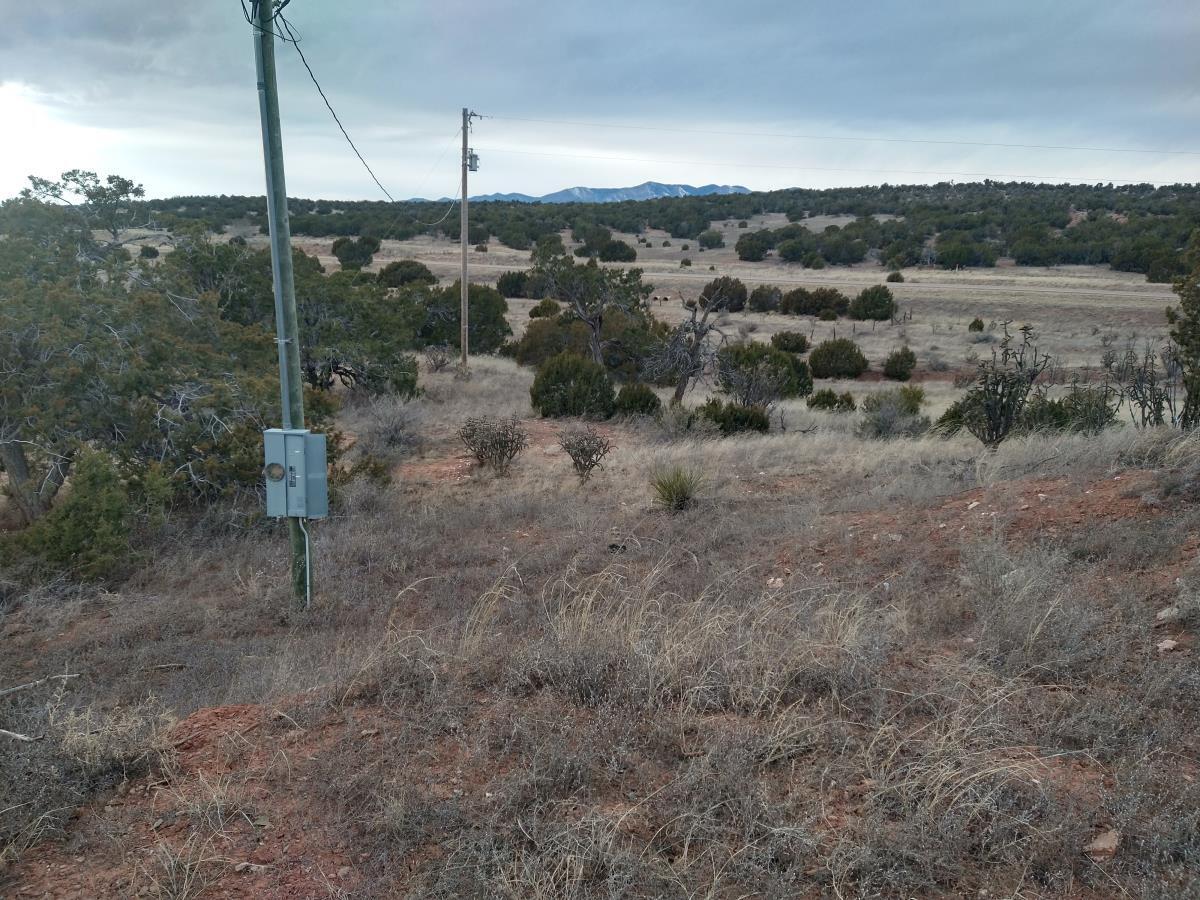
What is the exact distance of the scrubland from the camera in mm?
2807

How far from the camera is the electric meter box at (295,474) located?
226 inches

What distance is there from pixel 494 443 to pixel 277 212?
6315 millimetres

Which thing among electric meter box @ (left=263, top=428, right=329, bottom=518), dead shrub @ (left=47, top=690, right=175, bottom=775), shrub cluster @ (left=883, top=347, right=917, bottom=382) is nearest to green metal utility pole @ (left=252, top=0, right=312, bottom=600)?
Answer: electric meter box @ (left=263, top=428, right=329, bottom=518)

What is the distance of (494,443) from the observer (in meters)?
11.9

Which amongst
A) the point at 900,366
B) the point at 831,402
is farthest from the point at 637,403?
the point at 900,366

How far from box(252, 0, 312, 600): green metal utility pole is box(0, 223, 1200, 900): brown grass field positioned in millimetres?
1734

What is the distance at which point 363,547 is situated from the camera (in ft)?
25.9

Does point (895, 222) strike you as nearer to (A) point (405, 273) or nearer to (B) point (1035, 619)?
(A) point (405, 273)

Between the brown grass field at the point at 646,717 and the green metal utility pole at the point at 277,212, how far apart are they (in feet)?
5.69

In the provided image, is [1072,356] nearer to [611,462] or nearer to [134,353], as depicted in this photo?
[611,462]

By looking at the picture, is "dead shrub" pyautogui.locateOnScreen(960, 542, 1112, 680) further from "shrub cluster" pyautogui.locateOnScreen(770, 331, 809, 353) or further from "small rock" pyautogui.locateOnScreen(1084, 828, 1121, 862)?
"shrub cluster" pyautogui.locateOnScreen(770, 331, 809, 353)

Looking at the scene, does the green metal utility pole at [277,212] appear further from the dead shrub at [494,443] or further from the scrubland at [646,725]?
the dead shrub at [494,443]

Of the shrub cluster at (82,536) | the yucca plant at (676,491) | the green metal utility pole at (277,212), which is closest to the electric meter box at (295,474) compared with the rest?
the green metal utility pole at (277,212)

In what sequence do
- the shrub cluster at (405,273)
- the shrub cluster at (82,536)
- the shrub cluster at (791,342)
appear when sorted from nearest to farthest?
the shrub cluster at (82,536) → the shrub cluster at (791,342) → the shrub cluster at (405,273)
